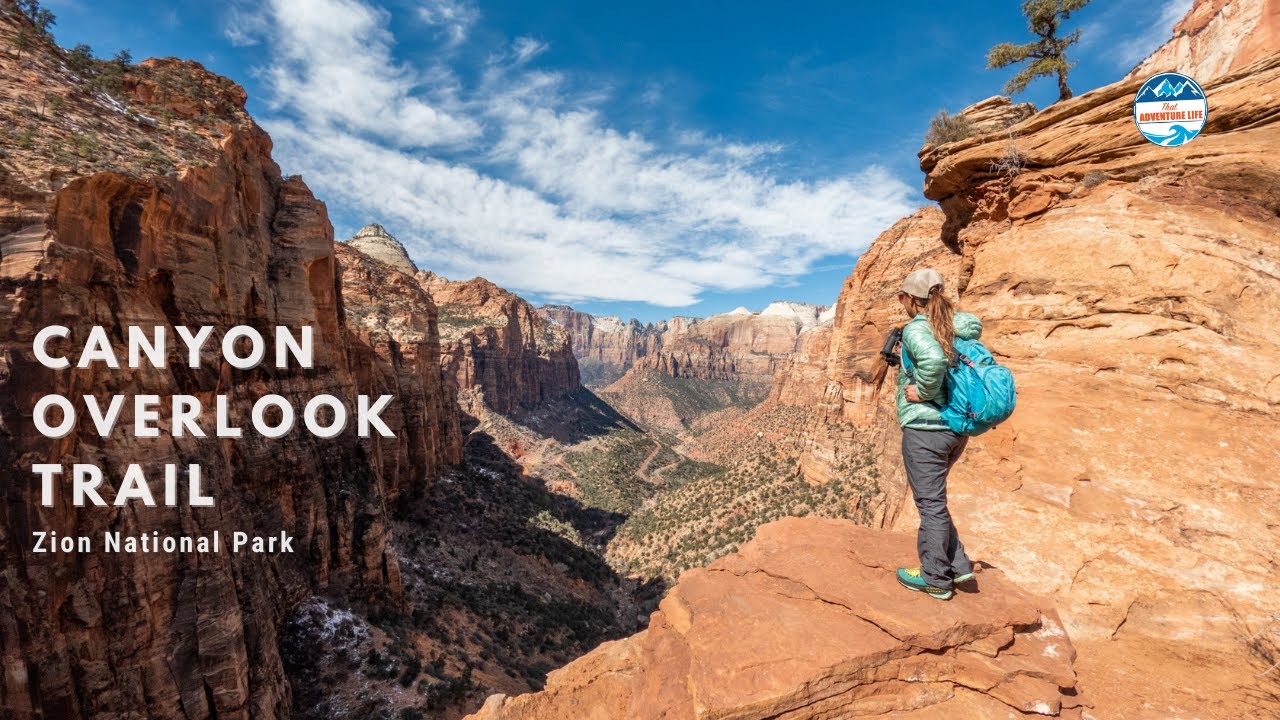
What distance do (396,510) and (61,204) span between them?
30.2 meters

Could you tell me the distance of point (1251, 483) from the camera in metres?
6.09

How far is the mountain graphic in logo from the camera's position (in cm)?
796

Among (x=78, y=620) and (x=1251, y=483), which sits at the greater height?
(x=1251, y=483)

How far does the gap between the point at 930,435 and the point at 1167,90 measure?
328 inches

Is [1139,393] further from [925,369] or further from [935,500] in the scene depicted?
[925,369]

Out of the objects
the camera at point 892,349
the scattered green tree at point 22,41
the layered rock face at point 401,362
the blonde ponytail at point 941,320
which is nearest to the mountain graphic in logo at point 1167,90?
the blonde ponytail at point 941,320

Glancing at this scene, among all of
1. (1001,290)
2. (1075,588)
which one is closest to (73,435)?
(1075,588)

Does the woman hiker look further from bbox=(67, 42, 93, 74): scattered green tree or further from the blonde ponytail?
bbox=(67, 42, 93, 74): scattered green tree

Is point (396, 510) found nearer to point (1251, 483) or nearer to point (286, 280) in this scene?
point (286, 280)

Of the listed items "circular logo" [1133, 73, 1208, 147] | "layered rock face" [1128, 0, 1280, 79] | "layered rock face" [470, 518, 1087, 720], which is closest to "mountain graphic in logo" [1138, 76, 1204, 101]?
"circular logo" [1133, 73, 1208, 147]

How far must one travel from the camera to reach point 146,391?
13172mm

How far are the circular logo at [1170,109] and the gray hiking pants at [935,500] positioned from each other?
744 cm

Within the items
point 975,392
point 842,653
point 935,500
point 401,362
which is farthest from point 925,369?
point 401,362

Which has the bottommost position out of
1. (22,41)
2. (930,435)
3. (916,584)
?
(916,584)
